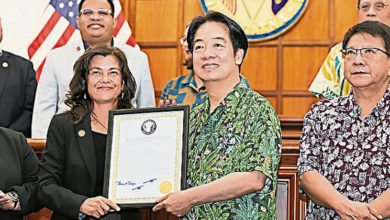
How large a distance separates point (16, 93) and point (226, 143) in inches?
83.8

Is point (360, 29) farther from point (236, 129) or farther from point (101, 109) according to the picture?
point (101, 109)

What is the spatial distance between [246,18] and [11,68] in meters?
2.88

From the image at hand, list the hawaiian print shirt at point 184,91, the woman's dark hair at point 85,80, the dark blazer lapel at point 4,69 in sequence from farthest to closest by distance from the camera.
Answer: the dark blazer lapel at point 4,69
the hawaiian print shirt at point 184,91
the woman's dark hair at point 85,80

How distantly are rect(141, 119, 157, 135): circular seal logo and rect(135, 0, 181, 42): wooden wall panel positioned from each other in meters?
4.16

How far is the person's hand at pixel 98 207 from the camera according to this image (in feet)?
7.86

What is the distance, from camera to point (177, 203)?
2.26 m

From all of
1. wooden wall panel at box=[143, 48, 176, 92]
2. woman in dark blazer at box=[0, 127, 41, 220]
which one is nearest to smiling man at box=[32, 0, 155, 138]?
woman in dark blazer at box=[0, 127, 41, 220]

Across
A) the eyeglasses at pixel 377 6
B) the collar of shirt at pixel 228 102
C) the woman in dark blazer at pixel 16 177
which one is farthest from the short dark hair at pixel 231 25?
the eyeglasses at pixel 377 6

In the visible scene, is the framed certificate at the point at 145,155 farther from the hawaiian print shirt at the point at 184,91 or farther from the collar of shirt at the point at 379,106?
the hawaiian print shirt at the point at 184,91

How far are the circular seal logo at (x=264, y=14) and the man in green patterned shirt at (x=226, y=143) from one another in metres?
3.83

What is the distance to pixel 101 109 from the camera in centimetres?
276

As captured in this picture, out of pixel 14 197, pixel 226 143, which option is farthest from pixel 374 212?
pixel 14 197

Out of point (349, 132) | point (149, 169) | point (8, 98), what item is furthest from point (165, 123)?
point (8, 98)

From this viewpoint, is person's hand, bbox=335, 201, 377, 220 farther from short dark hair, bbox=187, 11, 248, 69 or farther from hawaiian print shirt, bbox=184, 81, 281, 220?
short dark hair, bbox=187, 11, 248, 69
